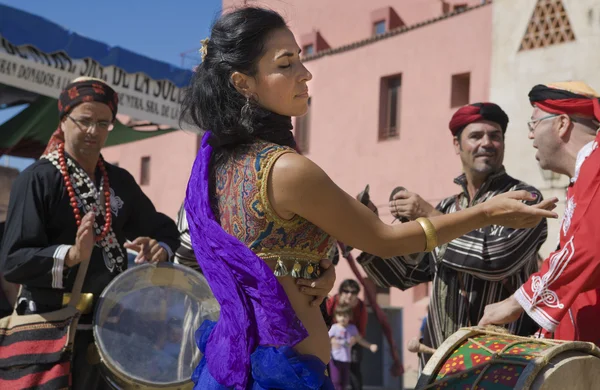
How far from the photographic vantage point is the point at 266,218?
255 cm

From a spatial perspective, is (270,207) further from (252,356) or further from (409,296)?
(409,296)

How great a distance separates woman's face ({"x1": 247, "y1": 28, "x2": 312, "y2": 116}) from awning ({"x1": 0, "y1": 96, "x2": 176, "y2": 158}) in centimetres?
637

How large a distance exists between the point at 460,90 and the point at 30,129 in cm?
1105

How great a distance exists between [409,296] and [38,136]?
10020 millimetres

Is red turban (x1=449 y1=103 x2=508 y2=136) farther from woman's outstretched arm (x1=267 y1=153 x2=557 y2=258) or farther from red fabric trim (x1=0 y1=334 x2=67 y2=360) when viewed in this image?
red fabric trim (x1=0 y1=334 x2=67 y2=360)

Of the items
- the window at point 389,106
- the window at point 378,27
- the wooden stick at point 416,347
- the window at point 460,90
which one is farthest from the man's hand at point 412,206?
the window at point 378,27

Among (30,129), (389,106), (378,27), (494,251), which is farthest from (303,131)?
(494,251)

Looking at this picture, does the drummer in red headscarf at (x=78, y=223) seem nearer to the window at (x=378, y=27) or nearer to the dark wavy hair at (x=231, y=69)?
the dark wavy hair at (x=231, y=69)

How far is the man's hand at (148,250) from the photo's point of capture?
409cm

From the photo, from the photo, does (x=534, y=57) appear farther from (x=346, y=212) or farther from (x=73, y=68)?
(x=346, y=212)

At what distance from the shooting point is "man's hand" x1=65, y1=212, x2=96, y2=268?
381cm

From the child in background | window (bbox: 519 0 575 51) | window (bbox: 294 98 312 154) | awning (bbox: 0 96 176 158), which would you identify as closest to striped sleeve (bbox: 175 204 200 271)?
awning (bbox: 0 96 176 158)

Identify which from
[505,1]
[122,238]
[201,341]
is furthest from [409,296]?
[201,341]

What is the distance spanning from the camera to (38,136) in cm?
884
